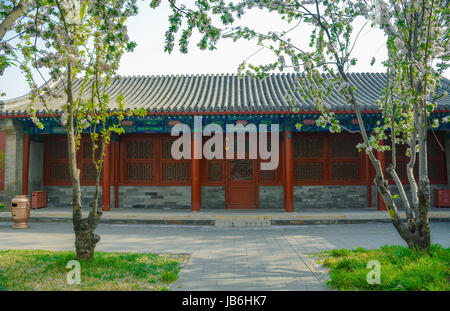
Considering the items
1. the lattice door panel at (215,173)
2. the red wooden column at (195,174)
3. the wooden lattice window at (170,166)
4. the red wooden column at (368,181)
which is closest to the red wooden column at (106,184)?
the wooden lattice window at (170,166)

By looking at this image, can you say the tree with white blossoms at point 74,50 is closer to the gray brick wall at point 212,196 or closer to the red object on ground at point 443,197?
the gray brick wall at point 212,196

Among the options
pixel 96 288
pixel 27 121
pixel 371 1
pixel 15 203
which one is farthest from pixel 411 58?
pixel 27 121

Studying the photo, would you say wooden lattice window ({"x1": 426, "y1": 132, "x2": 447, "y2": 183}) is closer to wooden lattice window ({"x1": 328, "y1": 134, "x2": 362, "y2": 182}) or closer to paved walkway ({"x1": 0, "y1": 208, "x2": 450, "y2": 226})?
paved walkway ({"x1": 0, "y1": 208, "x2": 450, "y2": 226})

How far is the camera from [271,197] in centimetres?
970

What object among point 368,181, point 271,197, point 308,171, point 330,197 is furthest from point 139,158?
point 368,181

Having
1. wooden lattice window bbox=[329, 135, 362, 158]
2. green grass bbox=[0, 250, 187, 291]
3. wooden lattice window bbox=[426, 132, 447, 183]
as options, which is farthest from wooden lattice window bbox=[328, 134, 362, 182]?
green grass bbox=[0, 250, 187, 291]

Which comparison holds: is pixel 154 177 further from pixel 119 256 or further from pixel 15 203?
pixel 119 256

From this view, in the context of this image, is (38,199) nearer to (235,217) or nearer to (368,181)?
(235,217)

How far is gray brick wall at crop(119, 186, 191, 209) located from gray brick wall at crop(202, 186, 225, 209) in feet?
1.68

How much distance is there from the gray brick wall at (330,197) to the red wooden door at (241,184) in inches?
56.5

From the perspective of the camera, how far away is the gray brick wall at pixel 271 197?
31.8ft

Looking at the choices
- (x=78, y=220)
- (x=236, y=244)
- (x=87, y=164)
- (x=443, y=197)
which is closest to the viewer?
(x=78, y=220)

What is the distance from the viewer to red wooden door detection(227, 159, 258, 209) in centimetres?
972

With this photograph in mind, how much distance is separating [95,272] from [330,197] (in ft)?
25.3
